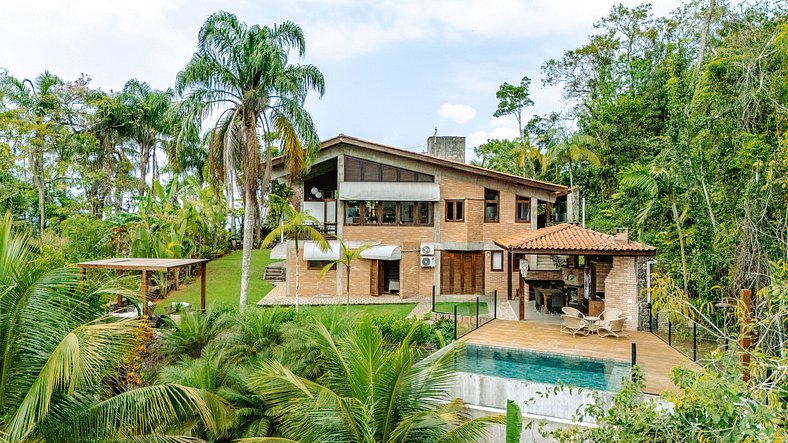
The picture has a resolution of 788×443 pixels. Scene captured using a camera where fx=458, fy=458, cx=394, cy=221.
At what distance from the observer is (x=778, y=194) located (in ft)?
43.3

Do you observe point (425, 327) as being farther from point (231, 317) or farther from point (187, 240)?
point (187, 240)

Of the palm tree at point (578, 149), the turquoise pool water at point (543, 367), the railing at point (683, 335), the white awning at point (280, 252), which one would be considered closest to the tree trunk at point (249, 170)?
the white awning at point (280, 252)

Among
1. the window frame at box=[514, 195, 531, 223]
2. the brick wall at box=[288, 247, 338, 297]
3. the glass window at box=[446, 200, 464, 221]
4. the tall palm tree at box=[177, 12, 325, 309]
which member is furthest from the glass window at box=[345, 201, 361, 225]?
the window frame at box=[514, 195, 531, 223]

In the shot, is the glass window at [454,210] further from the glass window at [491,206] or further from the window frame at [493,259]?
the window frame at [493,259]

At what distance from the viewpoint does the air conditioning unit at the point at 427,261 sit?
26922 mm

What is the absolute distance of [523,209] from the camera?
28.4m

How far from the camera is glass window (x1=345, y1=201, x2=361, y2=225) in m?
27.6

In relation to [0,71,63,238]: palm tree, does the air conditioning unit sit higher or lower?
lower

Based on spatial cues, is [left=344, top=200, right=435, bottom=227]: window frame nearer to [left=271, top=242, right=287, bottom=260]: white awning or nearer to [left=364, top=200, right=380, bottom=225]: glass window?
[left=364, top=200, right=380, bottom=225]: glass window

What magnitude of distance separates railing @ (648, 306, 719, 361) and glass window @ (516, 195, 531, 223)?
34.6 feet

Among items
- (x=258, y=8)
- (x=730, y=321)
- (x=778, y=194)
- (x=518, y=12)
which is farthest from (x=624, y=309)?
(x=258, y=8)

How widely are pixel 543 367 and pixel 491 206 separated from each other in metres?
15.1

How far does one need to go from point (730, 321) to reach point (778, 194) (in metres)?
4.85

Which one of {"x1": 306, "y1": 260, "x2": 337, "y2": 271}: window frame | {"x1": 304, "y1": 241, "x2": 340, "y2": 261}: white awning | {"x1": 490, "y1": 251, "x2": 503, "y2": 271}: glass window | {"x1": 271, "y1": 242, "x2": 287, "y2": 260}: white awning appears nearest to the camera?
{"x1": 304, "y1": 241, "x2": 340, "y2": 261}: white awning
